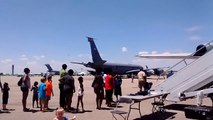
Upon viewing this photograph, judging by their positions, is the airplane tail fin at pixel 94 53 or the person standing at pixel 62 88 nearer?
the person standing at pixel 62 88

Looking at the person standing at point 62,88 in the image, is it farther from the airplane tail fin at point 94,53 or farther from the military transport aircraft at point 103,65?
the airplane tail fin at point 94,53

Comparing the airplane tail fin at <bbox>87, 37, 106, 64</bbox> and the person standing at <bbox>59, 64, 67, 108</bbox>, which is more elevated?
the airplane tail fin at <bbox>87, 37, 106, 64</bbox>

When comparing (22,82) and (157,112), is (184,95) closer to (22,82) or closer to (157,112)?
(157,112)

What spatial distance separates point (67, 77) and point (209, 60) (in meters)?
5.24

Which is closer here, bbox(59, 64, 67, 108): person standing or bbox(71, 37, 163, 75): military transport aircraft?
bbox(59, 64, 67, 108): person standing

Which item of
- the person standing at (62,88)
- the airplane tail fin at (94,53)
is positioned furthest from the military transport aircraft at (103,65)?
the person standing at (62,88)

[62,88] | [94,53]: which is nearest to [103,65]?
[94,53]

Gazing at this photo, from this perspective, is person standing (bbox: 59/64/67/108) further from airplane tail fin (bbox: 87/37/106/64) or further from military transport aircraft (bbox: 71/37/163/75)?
airplane tail fin (bbox: 87/37/106/64)

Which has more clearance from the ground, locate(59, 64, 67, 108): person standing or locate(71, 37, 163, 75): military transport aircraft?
locate(71, 37, 163, 75): military transport aircraft

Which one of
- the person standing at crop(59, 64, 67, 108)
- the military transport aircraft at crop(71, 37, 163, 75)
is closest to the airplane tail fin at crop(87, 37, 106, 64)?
the military transport aircraft at crop(71, 37, 163, 75)

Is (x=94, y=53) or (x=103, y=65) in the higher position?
(x=94, y=53)

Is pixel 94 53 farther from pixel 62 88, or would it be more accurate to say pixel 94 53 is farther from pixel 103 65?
pixel 62 88

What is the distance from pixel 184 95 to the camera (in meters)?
8.91

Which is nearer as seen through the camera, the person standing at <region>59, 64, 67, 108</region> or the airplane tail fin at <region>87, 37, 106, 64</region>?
the person standing at <region>59, 64, 67, 108</region>
